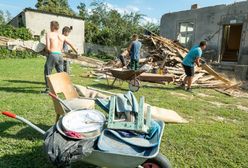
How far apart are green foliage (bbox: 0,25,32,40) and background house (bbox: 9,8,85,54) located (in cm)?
133

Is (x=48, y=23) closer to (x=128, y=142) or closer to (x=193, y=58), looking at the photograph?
(x=193, y=58)

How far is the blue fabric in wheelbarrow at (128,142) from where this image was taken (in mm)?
2402

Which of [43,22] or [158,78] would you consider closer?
[158,78]

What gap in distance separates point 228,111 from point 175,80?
4982 millimetres

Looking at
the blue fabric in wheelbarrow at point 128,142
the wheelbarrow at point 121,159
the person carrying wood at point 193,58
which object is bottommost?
the wheelbarrow at point 121,159

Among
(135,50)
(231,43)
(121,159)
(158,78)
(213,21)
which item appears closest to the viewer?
(121,159)

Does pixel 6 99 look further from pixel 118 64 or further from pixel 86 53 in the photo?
pixel 86 53

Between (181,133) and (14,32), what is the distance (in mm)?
22491

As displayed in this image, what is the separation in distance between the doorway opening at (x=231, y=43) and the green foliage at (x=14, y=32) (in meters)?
17.9

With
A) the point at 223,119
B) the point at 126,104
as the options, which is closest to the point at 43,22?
the point at 223,119

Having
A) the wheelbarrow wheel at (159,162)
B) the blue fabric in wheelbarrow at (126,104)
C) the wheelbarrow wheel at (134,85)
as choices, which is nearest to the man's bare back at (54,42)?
the wheelbarrow wheel at (134,85)

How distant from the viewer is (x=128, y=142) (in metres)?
A: 2.46

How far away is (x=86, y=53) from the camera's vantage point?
101ft

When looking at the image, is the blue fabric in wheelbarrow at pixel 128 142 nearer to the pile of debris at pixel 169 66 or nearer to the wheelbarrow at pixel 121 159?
the wheelbarrow at pixel 121 159
